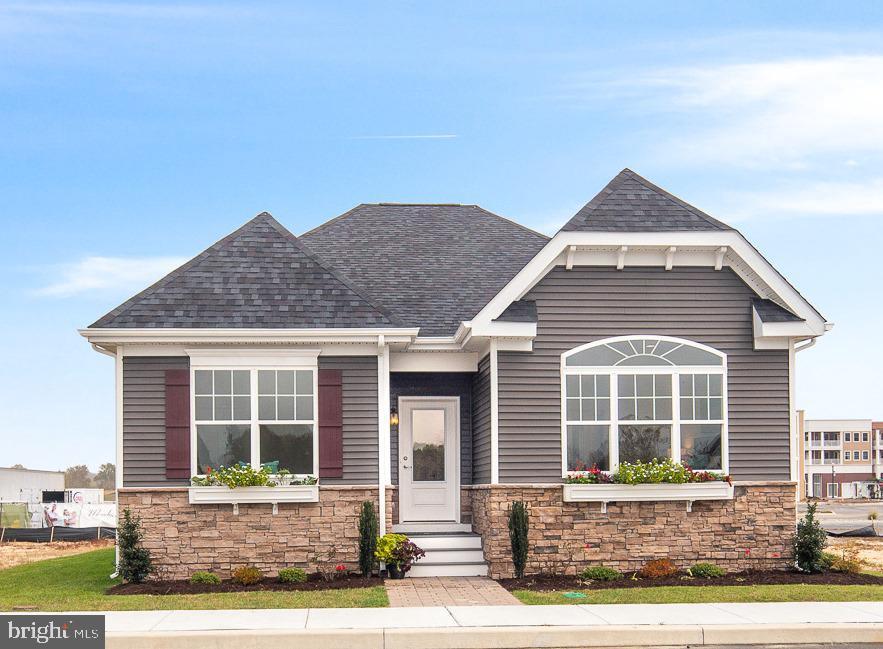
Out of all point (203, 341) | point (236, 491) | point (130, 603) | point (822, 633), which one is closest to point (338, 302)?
point (203, 341)

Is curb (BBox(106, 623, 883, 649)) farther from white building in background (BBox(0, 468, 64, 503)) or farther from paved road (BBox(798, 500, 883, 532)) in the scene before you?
white building in background (BBox(0, 468, 64, 503))

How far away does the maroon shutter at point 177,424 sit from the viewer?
51.0ft

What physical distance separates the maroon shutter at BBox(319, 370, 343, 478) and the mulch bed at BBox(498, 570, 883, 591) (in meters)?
3.03

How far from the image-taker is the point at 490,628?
10.8 meters

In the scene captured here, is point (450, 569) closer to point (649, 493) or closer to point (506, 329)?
point (649, 493)

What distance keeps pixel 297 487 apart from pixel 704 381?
641cm

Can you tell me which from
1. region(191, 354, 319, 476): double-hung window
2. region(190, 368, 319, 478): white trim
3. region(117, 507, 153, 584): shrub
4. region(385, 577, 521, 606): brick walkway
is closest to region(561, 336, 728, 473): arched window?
region(385, 577, 521, 606): brick walkway

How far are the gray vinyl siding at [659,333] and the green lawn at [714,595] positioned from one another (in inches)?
101

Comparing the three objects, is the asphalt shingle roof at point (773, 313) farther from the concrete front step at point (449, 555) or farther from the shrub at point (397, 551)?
the shrub at point (397, 551)

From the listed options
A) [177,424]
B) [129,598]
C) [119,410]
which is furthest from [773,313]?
[129,598]

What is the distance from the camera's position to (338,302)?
52.7 ft

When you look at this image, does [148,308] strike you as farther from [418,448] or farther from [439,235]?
[439,235]

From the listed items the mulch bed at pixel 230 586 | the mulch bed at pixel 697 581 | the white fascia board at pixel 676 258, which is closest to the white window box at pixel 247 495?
the mulch bed at pixel 230 586

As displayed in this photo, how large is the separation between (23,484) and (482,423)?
4321 centimetres
